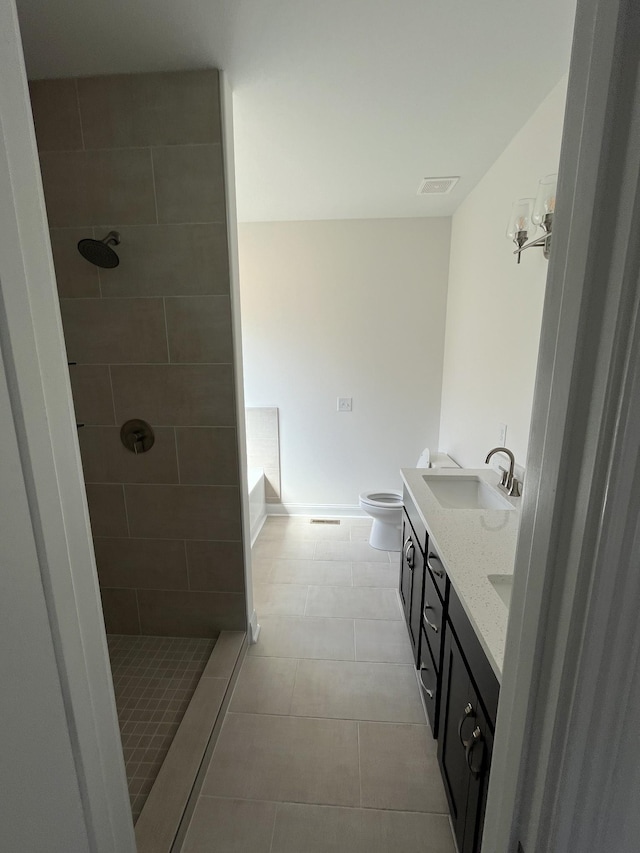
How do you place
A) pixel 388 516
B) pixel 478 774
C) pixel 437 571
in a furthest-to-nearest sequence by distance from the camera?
pixel 388 516
pixel 437 571
pixel 478 774

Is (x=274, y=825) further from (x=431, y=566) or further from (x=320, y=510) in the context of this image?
(x=320, y=510)

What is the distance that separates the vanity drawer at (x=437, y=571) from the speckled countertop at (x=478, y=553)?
0.05 metres

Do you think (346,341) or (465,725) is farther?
(346,341)

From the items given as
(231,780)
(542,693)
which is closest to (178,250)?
(542,693)

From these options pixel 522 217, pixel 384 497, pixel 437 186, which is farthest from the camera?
pixel 384 497

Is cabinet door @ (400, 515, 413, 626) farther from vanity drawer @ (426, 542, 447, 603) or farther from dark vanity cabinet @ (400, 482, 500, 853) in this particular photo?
vanity drawer @ (426, 542, 447, 603)

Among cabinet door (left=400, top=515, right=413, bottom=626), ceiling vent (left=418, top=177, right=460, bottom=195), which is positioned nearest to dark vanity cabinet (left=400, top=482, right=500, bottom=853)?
cabinet door (left=400, top=515, right=413, bottom=626)

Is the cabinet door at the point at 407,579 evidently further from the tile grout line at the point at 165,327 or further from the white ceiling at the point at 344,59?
the white ceiling at the point at 344,59

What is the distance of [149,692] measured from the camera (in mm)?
1728

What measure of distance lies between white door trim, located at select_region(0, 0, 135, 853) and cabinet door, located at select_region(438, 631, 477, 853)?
843mm

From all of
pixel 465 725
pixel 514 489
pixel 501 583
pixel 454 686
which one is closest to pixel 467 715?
pixel 465 725

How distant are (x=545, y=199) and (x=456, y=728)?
184 cm

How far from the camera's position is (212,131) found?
1505 millimetres

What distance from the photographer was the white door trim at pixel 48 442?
424 mm
